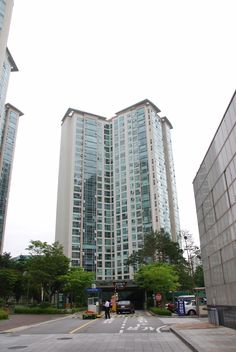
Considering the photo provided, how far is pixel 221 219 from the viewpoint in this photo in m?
16.7

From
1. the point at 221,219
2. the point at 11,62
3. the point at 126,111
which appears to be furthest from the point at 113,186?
the point at 221,219

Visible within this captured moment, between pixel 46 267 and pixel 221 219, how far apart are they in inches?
1373

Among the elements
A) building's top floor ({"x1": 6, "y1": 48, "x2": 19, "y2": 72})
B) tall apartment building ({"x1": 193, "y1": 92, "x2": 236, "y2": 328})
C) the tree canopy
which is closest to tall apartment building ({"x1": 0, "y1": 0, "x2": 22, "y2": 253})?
building's top floor ({"x1": 6, "y1": 48, "x2": 19, "y2": 72})

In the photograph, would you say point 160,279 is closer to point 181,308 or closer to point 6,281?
point 181,308

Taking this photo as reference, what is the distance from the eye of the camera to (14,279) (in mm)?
59125

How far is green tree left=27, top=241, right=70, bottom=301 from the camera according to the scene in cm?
4562

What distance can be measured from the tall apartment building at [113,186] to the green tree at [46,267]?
43018mm

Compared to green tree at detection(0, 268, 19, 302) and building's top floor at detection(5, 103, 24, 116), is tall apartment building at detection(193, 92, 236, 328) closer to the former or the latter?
green tree at detection(0, 268, 19, 302)

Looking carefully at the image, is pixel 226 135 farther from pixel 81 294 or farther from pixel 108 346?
pixel 81 294

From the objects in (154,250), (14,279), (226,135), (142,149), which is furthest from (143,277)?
(142,149)

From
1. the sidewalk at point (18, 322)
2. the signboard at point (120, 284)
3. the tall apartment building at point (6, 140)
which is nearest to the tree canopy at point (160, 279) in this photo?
the signboard at point (120, 284)

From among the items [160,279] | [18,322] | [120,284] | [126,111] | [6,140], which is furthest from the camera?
[126,111]

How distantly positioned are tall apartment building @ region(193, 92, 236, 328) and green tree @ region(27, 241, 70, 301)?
30.4 meters

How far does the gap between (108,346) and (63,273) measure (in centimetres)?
3932
